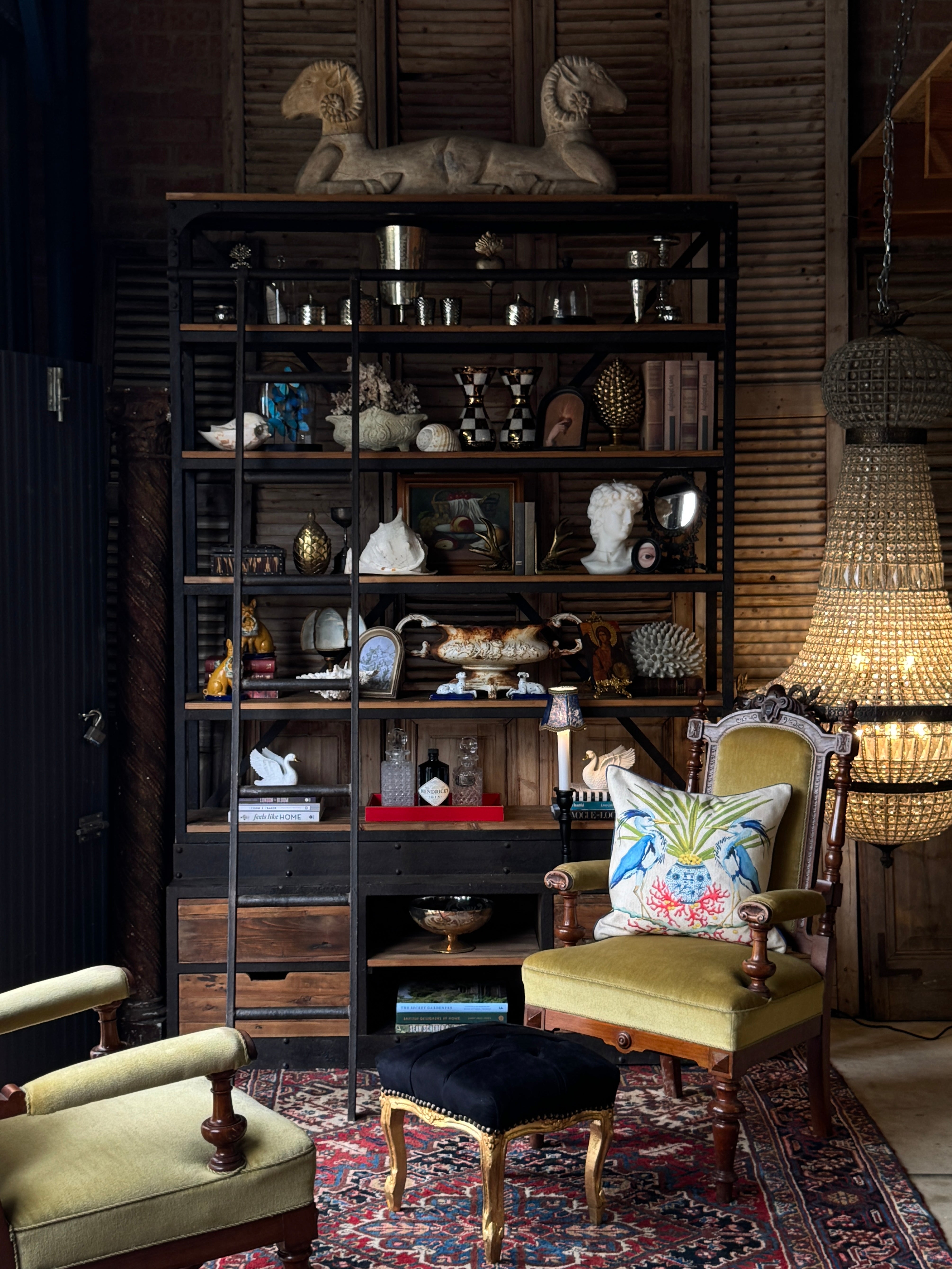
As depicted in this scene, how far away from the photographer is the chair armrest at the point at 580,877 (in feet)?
10.7

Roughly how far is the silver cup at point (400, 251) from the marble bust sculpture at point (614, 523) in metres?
0.89

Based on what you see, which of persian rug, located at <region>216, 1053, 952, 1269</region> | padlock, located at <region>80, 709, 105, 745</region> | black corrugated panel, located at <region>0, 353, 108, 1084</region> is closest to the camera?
persian rug, located at <region>216, 1053, 952, 1269</region>

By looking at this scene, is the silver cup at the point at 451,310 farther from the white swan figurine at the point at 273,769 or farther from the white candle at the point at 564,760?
the white swan figurine at the point at 273,769

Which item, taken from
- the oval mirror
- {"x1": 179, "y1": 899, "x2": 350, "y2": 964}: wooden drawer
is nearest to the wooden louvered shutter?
the oval mirror

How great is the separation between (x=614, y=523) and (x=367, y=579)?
2.64ft

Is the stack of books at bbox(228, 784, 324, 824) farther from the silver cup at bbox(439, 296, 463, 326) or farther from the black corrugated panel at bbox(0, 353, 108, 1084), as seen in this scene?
the silver cup at bbox(439, 296, 463, 326)

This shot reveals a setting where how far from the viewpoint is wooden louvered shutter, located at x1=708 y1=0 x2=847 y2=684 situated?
4180 mm

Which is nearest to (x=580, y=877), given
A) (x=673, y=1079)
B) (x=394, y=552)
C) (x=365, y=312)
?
(x=673, y=1079)

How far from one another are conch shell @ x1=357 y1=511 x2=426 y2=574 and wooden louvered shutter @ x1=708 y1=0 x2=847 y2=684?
1.14 meters

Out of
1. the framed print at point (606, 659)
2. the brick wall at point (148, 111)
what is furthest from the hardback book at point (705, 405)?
the brick wall at point (148, 111)

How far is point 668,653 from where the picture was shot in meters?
3.98

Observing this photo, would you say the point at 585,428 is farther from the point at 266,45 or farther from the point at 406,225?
the point at 266,45

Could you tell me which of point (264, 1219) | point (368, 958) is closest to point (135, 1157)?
point (264, 1219)

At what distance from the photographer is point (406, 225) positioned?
388 centimetres
